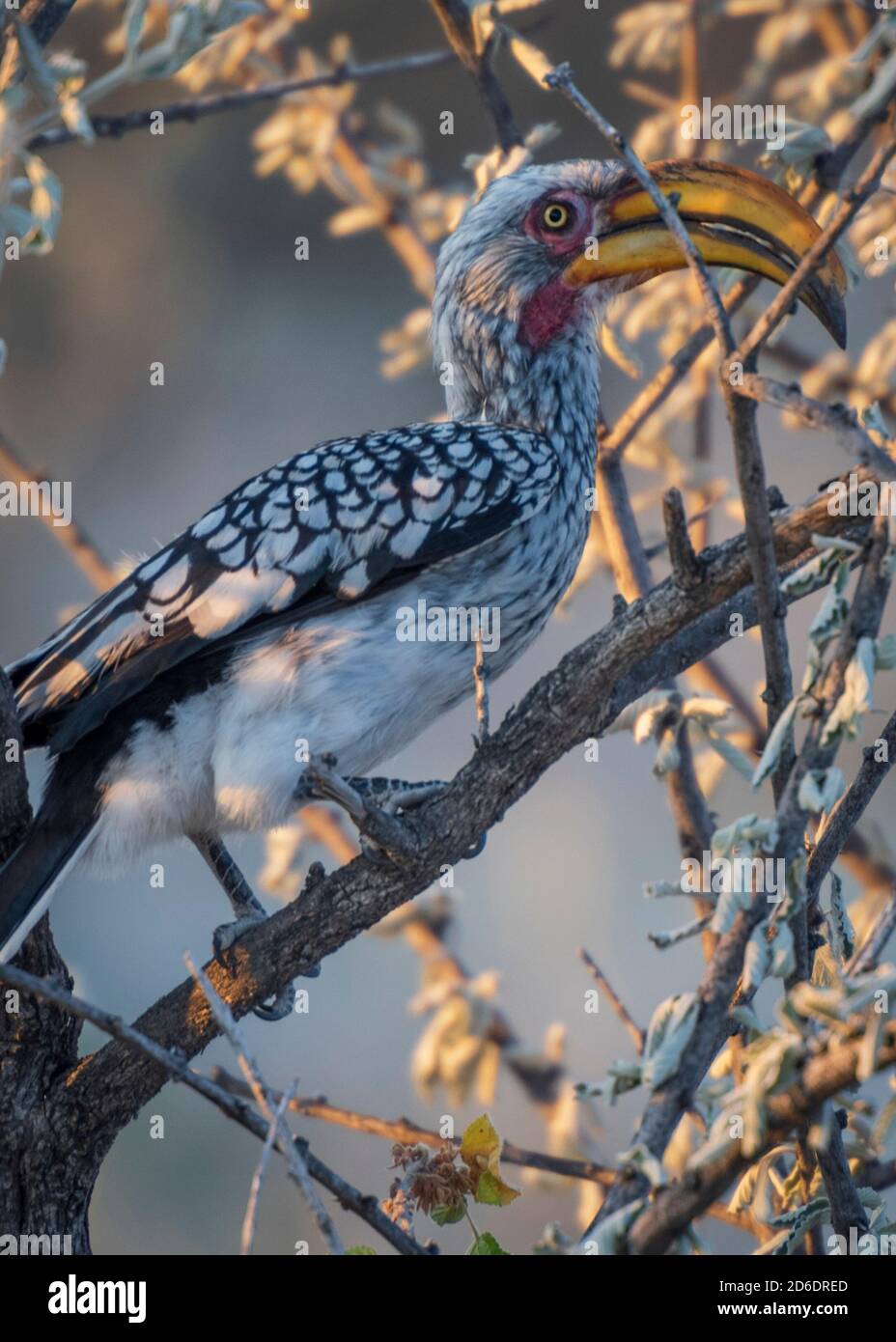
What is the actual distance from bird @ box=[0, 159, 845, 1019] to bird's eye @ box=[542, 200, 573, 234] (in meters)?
0.32

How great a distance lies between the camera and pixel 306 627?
3.20m

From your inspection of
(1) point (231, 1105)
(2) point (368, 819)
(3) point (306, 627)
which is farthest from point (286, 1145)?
(3) point (306, 627)

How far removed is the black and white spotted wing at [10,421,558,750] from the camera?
3068mm

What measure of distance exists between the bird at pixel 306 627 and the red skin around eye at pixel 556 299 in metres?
0.28

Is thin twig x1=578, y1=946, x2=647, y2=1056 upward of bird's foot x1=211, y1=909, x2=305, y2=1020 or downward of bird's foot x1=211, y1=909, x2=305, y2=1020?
downward

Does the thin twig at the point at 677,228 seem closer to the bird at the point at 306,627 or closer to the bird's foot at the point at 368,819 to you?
the bird's foot at the point at 368,819

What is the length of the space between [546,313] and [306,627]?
1079mm

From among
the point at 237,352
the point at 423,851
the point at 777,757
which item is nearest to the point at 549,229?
the point at 423,851

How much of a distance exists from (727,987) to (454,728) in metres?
4.43

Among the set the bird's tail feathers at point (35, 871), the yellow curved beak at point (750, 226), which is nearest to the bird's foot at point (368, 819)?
the bird's tail feathers at point (35, 871)

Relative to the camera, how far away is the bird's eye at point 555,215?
149 inches

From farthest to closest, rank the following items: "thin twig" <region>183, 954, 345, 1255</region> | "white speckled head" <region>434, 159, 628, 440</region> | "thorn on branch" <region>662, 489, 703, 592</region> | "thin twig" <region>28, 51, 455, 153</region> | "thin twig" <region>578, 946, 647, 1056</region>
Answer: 1. "white speckled head" <region>434, 159, 628, 440</region>
2. "thin twig" <region>28, 51, 455, 153</region>
3. "thin twig" <region>578, 946, 647, 1056</region>
4. "thorn on branch" <region>662, 489, 703, 592</region>
5. "thin twig" <region>183, 954, 345, 1255</region>

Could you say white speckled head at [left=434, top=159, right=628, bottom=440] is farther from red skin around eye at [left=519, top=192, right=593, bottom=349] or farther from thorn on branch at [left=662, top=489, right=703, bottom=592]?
thorn on branch at [left=662, top=489, right=703, bottom=592]

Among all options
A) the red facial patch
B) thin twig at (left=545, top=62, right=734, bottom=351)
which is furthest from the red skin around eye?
thin twig at (left=545, top=62, right=734, bottom=351)
